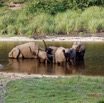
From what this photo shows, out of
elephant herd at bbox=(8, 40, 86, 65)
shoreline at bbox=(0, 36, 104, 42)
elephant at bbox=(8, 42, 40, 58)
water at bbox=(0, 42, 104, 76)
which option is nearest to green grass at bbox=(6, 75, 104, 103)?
water at bbox=(0, 42, 104, 76)

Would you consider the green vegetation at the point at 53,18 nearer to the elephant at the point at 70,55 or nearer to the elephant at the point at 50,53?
the elephant at the point at 50,53

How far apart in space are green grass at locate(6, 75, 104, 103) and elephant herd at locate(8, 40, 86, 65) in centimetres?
918

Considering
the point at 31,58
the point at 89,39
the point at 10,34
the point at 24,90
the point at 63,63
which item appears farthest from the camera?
the point at 10,34

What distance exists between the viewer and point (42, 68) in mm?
24250

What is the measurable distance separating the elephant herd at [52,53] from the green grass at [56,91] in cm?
918

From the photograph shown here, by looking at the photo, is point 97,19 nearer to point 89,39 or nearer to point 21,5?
point 89,39

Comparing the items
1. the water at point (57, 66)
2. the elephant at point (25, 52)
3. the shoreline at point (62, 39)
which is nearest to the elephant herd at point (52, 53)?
the elephant at point (25, 52)

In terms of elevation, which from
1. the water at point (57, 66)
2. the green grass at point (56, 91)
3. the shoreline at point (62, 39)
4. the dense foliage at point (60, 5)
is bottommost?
the shoreline at point (62, 39)

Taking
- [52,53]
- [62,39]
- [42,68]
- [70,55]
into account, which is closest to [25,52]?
[52,53]

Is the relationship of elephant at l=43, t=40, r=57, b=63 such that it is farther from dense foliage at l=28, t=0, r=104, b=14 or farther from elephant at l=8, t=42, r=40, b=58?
dense foliage at l=28, t=0, r=104, b=14

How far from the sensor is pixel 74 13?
45.3 meters

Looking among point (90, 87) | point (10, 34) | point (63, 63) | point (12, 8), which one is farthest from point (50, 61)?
point (12, 8)

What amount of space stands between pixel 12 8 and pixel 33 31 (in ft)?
24.6

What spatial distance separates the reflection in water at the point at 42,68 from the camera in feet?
75.7
